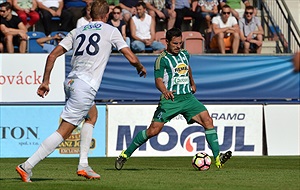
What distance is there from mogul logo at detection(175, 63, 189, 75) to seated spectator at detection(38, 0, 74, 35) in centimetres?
910

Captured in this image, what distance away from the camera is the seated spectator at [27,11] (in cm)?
2194

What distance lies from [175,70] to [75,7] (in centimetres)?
947

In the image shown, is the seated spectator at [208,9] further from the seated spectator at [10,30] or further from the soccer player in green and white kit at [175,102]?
the soccer player in green and white kit at [175,102]

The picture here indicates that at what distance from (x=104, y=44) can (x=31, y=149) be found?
947 cm

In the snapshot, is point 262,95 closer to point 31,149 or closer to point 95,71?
point 31,149

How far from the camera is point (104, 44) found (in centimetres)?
1060

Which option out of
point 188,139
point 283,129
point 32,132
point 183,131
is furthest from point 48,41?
point 283,129

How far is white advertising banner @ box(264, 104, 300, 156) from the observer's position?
67.7ft

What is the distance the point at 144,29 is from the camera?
72.0 feet

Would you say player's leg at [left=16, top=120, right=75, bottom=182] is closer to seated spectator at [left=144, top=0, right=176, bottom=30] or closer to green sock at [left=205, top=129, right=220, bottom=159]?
green sock at [left=205, top=129, right=220, bottom=159]

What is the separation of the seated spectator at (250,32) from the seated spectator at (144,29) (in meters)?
2.33

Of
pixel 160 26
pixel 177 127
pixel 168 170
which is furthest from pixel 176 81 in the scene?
pixel 160 26

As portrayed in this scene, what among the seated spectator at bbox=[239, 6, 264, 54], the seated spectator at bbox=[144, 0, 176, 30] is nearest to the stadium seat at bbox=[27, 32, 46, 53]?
the seated spectator at bbox=[144, 0, 176, 30]

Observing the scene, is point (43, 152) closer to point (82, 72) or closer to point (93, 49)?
point (82, 72)
